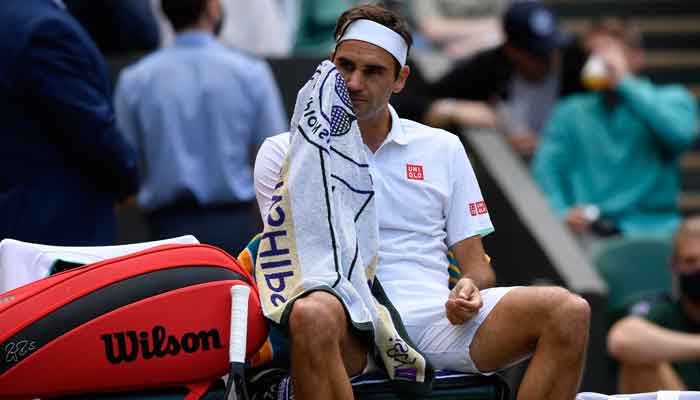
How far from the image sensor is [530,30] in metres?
8.10

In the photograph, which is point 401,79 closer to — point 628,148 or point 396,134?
point 396,134

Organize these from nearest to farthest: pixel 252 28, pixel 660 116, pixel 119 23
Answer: pixel 119 23 → pixel 252 28 → pixel 660 116

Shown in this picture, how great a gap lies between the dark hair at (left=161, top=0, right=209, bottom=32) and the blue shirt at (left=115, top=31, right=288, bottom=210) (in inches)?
2.0

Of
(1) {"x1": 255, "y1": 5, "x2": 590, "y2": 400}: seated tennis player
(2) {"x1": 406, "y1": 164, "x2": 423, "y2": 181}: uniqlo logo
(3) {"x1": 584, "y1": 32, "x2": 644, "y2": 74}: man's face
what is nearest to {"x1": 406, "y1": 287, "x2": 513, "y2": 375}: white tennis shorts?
(1) {"x1": 255, "y1": 5, "x2": 590, "y2": 400}: seated tennis player

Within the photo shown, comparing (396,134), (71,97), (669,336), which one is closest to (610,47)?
(669,336)

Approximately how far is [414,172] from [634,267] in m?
3.82

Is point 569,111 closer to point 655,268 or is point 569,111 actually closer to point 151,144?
point 655,268

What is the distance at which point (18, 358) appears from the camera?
3.74m

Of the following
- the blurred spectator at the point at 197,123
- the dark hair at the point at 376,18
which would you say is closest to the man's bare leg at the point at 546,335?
the dark hair at the point at 376,18

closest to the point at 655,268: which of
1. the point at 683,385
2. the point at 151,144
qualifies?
the point at 683,385

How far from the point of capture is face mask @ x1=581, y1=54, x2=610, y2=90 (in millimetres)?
8117

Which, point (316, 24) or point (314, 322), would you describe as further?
point (316, 24)

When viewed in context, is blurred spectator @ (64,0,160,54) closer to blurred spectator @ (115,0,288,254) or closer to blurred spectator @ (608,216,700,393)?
blurred spectator @ (115,0,288,254)

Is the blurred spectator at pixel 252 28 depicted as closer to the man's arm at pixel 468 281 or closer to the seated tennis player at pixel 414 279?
the seated tennis player at pixel 414 279
